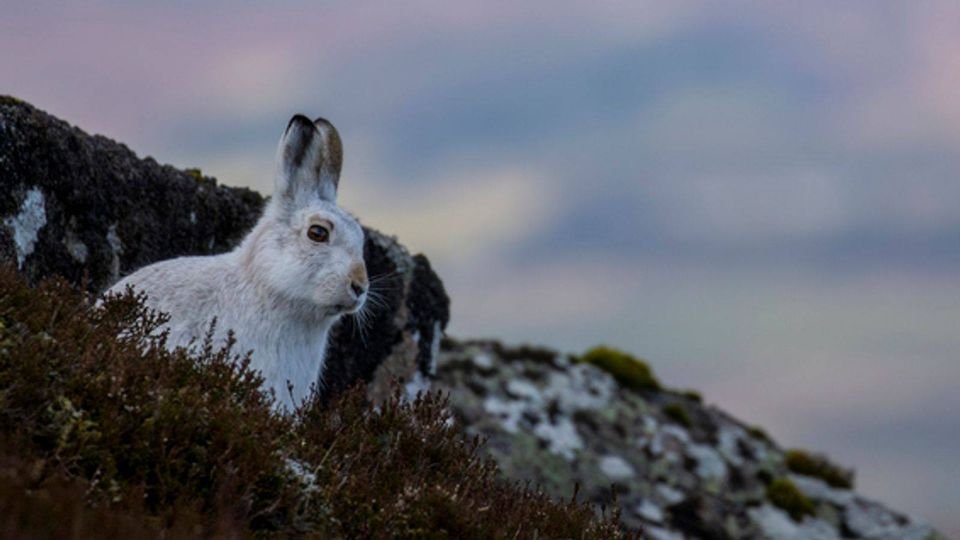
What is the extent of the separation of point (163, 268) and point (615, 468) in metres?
11.0

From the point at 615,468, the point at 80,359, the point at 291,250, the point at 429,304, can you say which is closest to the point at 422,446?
the point at 80,359

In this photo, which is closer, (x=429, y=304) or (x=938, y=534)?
(x=429, y=304)

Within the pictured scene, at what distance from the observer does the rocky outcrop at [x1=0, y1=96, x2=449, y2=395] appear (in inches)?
436

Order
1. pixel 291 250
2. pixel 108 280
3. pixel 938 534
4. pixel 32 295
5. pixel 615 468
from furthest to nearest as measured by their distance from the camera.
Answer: pixel 938 534
pixel 615 468
pixel 108 280
pixel 291 250
pixel 32 295

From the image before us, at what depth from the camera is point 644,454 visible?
21578mm

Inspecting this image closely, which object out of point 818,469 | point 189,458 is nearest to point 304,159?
point 189,458

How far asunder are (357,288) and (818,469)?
1496cm

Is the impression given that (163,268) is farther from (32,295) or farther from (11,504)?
(11,504)

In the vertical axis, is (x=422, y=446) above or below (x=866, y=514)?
below

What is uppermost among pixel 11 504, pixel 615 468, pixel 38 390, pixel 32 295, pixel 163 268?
pixel 615 468

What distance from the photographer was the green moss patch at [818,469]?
77.3 feet

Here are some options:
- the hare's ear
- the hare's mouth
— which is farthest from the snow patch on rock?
the hare's mouth

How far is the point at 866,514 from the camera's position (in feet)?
74.0

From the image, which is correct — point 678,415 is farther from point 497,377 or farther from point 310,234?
point 310,234
